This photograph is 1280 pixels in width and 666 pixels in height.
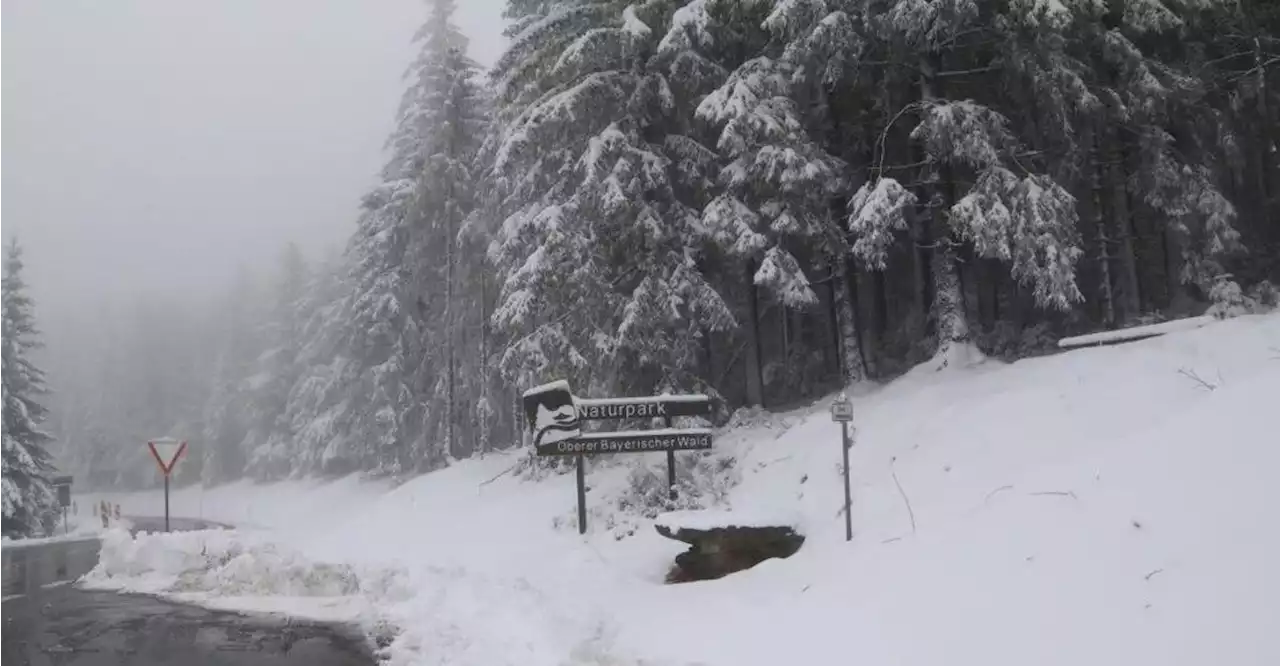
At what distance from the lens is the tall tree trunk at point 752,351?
17.9 metres

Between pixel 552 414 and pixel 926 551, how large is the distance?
6.59 meters

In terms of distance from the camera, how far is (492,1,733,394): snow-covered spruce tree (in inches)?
623

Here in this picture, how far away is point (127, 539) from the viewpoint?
15.9 metres

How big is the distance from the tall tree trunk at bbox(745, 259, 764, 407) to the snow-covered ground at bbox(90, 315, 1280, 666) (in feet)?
5.98

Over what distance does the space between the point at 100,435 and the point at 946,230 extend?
77.5m

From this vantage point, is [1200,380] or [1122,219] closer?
[1200,380]

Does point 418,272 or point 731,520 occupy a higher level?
point 418,272

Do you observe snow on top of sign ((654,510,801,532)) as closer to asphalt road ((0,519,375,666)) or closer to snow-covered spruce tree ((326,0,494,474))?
asphalt road ((0,519,375,666))

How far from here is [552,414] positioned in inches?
525

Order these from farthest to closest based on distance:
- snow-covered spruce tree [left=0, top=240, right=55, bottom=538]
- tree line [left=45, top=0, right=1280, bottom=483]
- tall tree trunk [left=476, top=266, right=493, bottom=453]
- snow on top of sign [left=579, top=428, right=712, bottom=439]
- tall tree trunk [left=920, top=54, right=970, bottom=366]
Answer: snow-covered spruce tree [left=0, top=240, right=55, bottom=538] < tall tree trunk [left=476, top=266, right=493, bottom=453] < tall tree trunk [left=920, top=54, right=970, bottom=366] < tree line [left=45, top=0, right=1280, bottom=483] < snow on top of sign [left=579, top=428, right=712, bottom=439]

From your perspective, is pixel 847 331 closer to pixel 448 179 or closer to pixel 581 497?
pixel 581 497

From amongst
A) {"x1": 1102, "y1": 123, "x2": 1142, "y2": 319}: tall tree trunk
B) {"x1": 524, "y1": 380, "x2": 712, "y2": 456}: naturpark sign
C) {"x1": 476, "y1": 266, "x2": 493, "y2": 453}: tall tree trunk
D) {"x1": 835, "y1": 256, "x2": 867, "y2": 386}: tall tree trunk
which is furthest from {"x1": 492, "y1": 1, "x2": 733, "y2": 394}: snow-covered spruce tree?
{"x1": 476, "y1": 266, "x2": 493, "y2": 453}: tall tree trunk

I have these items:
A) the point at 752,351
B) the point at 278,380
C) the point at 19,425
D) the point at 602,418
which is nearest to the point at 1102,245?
the point at 752,351

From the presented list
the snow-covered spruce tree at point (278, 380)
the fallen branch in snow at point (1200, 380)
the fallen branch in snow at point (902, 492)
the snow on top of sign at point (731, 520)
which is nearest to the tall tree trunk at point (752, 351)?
the fallen branch in snow at point (902, 492)
